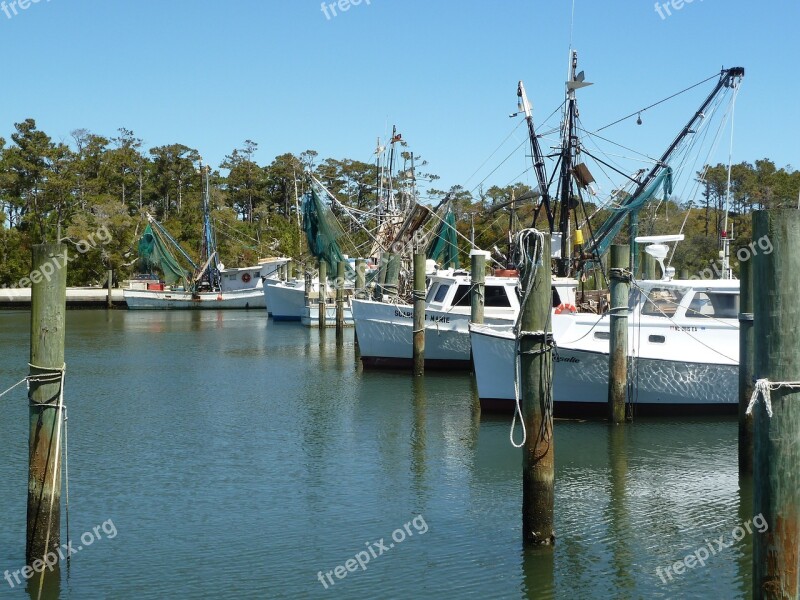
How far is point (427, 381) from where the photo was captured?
→ 82.2ft

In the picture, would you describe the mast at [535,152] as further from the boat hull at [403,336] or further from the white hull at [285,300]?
the white hull at [285,300]

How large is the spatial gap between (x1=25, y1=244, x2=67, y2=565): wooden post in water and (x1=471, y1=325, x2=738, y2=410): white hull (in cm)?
1002

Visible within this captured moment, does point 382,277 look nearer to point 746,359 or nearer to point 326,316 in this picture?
point 326,316

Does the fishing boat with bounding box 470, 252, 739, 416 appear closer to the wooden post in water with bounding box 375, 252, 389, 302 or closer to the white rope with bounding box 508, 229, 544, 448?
the white rope with bounding box 508, 229, 544, 448

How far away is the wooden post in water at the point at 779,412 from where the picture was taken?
23.7ft

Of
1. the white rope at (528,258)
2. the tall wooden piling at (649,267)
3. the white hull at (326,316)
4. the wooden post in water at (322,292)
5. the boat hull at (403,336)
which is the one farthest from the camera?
the white hull at (326,316)

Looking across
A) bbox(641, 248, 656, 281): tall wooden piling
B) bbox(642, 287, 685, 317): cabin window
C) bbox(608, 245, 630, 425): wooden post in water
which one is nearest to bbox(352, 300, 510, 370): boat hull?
bbox(641, 248, 656, 281): tall wooden piling

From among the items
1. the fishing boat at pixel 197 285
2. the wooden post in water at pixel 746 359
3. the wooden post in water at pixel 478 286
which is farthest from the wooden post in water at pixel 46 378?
the fishing boat at pixel 197 285

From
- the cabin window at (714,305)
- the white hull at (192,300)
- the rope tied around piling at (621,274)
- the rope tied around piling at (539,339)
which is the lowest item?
the white hull at (192,300)

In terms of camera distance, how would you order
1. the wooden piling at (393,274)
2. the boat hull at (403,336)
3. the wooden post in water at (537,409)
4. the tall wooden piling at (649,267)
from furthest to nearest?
the wooden piling at (393,274), the boat hull at (403,336), the tall wooden piling at (649,267), the wooden post in water at (537,409)

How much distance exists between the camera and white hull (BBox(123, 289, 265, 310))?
63500 millimetres

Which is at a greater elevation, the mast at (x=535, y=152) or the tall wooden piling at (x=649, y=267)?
the mast at (x=535, y=152)

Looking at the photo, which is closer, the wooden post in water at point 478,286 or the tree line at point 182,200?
the wooden post in water at point 478,286

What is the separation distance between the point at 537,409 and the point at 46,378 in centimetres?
517
